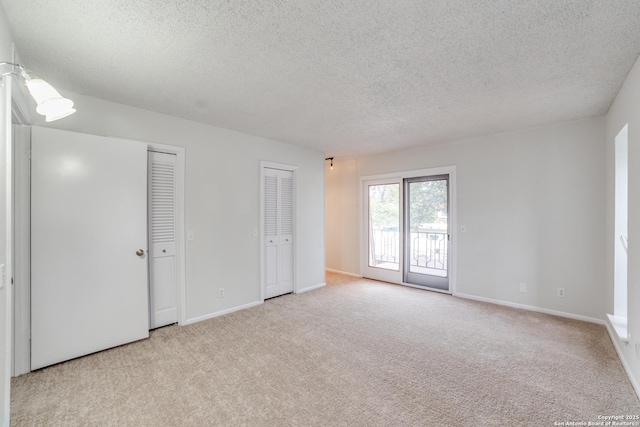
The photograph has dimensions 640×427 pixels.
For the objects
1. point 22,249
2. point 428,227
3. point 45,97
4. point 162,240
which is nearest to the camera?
point 45,97

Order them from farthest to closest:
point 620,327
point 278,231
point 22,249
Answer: point 278,231 < point 620,327 < point 22,249

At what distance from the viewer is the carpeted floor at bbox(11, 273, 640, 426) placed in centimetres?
182

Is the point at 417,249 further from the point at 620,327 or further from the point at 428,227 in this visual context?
the point at 620,327

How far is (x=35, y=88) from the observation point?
1523 mm

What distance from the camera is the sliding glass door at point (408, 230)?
15.2 ft

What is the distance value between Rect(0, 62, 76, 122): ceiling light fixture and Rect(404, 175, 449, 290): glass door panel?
4.57m

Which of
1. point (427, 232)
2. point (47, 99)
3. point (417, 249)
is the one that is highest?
point (47, 99)

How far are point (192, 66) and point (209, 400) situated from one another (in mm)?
2498

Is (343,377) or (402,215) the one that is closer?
(343,377)

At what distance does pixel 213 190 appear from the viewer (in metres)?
3.56

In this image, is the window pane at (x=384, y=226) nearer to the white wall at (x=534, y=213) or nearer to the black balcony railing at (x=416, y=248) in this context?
the black balcony railing at (x=416, y=248)

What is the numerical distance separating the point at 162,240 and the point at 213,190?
84 cm

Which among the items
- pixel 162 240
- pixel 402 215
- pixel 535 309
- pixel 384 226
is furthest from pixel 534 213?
pixel 162 240

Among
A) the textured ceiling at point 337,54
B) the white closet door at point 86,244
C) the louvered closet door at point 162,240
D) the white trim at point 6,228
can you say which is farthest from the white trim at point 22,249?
the louvered closet door at point 162,240
